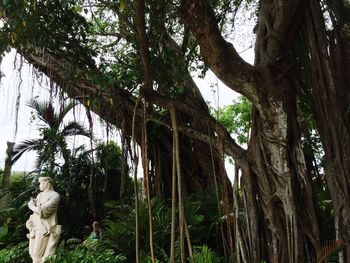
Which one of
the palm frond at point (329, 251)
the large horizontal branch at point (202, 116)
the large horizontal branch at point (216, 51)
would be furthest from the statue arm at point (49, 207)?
the palm frond at point (329, 251)

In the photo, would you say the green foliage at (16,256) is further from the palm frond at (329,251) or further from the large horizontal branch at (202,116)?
the palm frond at (329,251)

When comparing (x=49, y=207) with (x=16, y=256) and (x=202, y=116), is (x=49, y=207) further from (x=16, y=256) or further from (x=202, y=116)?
(x=202, y=116)

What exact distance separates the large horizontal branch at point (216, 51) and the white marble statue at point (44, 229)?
2.20 m

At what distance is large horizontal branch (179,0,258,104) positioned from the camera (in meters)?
3.24

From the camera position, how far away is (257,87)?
11.6ft

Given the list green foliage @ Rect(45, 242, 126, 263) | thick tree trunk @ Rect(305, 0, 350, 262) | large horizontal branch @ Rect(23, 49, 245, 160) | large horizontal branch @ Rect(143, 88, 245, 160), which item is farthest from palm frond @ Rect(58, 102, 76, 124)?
thick tree trunk @ Rect(305, 0, 350, 262)

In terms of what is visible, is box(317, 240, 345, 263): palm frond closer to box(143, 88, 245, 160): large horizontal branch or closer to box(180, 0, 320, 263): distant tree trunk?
box(180, 0, 320, 263): distant tree trunk

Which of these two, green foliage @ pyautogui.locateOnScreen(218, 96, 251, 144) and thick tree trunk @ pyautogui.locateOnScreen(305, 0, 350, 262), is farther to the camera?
green foliage @ pyautogui.locateOnScreen(218, 96, 251, 144)

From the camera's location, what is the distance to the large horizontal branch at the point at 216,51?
3244mm

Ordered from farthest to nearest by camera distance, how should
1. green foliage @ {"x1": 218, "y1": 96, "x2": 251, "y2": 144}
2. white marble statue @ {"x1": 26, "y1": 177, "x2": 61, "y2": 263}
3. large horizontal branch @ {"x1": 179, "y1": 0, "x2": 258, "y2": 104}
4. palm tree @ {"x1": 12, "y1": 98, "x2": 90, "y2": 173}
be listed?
green foliage @ {"x1": 218, "y1": 96, "x2": 251, "y2": 144} < palm tree @ {"x1": 12, "y1": 98, "x2": 90, "y2": 173} < white marble statue @ {"x1": 26, "y1": 177, "x2": 61, "y2": 263} < large horizontal branch @ {"x1": 179, "y1": 0, "x2": 258, "y2": 104}

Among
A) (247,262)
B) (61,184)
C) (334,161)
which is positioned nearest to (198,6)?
(334,161)

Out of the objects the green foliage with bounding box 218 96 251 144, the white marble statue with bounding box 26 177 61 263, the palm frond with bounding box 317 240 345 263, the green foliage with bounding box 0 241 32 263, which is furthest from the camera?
the green foliage with bounding box 218 96 251 144

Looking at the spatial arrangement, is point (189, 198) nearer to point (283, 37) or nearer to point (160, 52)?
point (160, 52)

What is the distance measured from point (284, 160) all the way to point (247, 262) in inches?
35.4
